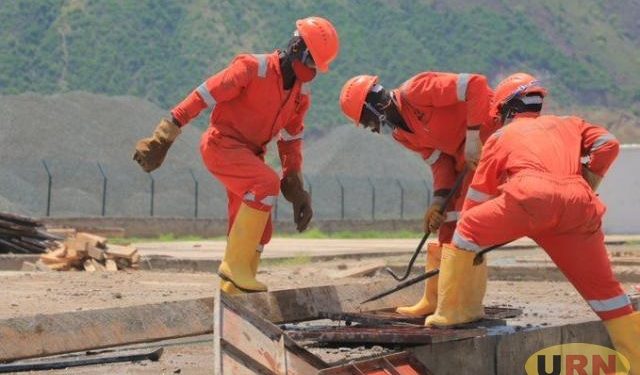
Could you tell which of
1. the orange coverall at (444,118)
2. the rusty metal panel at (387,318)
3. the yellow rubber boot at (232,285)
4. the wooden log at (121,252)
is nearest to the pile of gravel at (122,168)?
the wooden log at (121,252)

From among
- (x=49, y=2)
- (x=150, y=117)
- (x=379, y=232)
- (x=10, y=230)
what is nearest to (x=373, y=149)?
(x=150, y=117)

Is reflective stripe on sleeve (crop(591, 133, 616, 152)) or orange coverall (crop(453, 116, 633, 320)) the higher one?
reflective stripe on sleeve (crop(591, 133, 616, 152))

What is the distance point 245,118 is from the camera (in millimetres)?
9898

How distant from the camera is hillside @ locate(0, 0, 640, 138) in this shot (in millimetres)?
71750

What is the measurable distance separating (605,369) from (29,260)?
1363 centimetres

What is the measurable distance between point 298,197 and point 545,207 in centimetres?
345

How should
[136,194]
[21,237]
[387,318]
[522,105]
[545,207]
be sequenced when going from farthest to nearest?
1. [136,194]
2. [21,237]
3. [522,105]
4. [387,318]
5. [545,207]

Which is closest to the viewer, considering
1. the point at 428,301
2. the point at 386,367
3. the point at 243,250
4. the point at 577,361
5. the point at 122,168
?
the point at 386,367

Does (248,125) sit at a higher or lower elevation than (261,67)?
lower

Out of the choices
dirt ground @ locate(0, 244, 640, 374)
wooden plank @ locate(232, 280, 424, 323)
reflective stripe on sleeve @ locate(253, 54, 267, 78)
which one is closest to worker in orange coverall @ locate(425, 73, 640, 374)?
dirt ground @ locate(0, 244, 640, 374)

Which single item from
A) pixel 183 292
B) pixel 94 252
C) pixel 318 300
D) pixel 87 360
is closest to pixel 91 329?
pixel 87 360

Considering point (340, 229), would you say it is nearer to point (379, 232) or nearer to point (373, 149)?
point (379, 232)

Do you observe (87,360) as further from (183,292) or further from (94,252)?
(94,252)

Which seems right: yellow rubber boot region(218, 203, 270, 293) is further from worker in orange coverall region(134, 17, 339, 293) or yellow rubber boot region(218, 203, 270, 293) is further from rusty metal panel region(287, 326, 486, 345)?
rusty metal panel region(287, 326, 486, 345)
